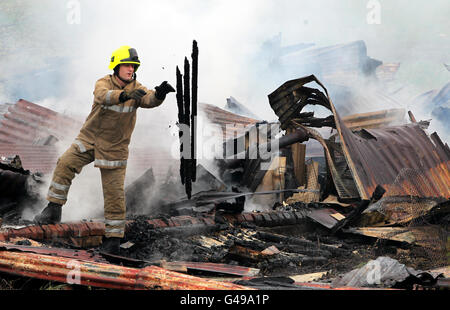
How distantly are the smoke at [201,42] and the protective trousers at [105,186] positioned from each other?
2679 mm

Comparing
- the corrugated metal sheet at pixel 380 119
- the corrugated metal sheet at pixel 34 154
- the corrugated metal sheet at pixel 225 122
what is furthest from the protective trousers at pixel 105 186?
the corrugated metal sheet at pixel 380 119

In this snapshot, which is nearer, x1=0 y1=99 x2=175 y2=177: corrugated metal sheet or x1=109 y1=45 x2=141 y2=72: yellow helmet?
x1=109 y1=45 x2=141 y2=72: yellow helmet

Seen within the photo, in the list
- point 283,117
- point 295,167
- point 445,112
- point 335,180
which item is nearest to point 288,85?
point 283,117

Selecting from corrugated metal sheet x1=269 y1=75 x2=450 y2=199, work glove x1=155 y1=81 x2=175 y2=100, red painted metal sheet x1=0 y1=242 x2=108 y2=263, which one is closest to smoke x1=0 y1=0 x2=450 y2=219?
corrugated metal sheet x1=269 y1=75 x2=450 y2=199

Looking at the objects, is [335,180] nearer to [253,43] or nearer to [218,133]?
[218,133]

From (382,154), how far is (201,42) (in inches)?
365

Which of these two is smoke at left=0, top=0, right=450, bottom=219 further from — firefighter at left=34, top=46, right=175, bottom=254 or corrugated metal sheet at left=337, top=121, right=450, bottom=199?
corrugated metal sheet at left=337, top=121, right=450, bottom=199

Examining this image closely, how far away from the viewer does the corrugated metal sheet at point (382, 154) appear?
5207 mm

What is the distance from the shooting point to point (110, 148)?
3766 mm

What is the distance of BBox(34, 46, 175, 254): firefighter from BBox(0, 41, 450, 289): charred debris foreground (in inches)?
10.2

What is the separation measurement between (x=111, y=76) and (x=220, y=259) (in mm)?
1956

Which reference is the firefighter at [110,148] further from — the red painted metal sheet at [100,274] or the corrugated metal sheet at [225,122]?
the corrugated metal sheet at [225,122]

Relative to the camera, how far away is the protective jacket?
372cm

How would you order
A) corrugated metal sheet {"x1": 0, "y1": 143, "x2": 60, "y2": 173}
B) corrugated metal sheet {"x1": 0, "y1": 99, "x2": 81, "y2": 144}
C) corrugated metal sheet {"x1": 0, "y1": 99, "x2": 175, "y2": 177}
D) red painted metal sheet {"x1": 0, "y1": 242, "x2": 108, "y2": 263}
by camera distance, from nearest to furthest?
red painted metal sheet {"x1": 0, "y1": 242, "x2": 108, "y2": 263}, corrugated metal sheet {"x1": 0, "y1": 143, "x2": 60, "y2": 173}, corrugated metal sheet {"x1": 0, "y1": 99, "x2": 175, "y2": 177}, corrugated metal sheet {"x1": 0, "y1": 99, "x2": 81, "y2": 144}
